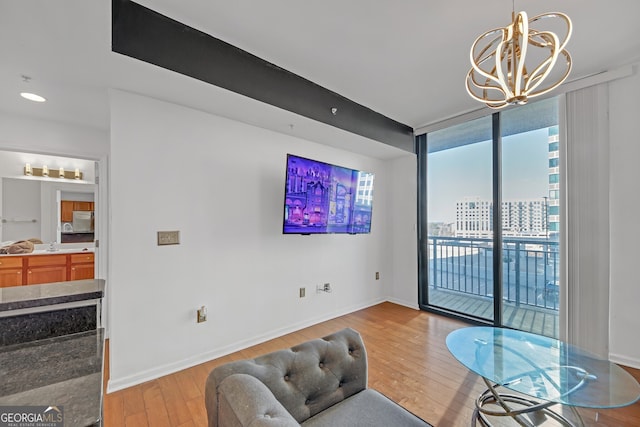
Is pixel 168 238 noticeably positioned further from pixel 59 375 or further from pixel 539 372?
pixel 539 372

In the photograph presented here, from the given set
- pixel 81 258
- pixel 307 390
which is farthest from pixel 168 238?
pixel 81 258

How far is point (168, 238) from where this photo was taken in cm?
222

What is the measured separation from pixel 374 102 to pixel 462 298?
9.79 ft

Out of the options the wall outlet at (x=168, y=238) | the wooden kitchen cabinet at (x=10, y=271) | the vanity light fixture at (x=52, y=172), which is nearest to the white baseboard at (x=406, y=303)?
the wall outlet at (x=168, y=238)

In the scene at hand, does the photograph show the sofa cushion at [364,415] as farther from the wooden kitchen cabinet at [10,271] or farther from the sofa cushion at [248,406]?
the wooden kitchen cabinet at [10,271]

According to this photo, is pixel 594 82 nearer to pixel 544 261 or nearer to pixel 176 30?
pixel 544 261

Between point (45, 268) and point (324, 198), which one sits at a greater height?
Answer: point (324, 198)

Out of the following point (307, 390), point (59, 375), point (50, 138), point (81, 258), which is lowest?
point (307, 390)

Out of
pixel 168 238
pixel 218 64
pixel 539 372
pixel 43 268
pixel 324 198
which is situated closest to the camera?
pixel 539 372

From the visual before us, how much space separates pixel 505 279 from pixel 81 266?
5982mm

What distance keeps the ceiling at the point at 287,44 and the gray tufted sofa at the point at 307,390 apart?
1.95 metres

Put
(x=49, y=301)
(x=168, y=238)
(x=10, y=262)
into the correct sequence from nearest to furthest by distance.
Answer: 1. (x=49, y=301)
2. (x=168, y=238)
3. (x=10, y=262)

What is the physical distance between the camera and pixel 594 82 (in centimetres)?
238

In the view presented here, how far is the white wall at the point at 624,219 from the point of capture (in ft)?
7.43
